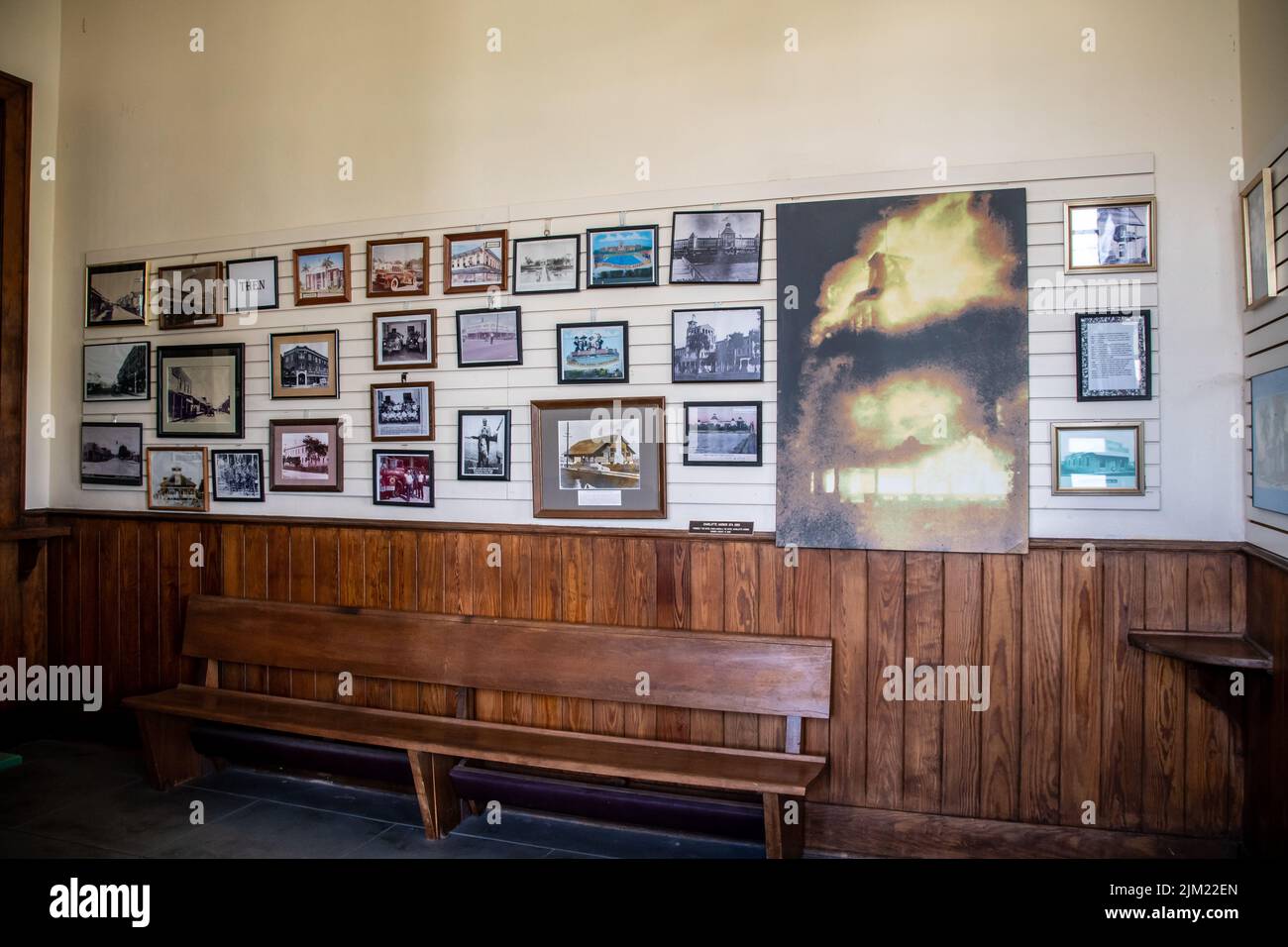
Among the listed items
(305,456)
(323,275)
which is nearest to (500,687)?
(305,456)

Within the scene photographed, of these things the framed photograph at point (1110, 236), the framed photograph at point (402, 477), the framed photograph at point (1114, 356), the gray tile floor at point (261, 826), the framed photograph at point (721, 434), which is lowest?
the gray tile floor at point (261, 826)

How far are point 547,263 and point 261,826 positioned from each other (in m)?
3.06

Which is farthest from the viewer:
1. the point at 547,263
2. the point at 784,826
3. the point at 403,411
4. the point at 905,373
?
the point at 403,411

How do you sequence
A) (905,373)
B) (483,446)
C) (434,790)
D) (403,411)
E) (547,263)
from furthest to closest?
(403,411)
(483,446)
(547,263)
(434,790)
(905,373)

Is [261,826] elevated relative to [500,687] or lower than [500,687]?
lower

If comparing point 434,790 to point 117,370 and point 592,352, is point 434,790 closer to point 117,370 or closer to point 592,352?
point 592,352

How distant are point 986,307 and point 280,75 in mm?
4111

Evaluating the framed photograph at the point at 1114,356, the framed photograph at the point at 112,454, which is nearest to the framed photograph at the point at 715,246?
the framed photograph at the point at 1114,356

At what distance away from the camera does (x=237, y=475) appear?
14.6 ft

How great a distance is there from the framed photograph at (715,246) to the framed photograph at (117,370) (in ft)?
11.4

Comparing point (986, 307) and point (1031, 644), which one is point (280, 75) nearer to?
point (986, 307)

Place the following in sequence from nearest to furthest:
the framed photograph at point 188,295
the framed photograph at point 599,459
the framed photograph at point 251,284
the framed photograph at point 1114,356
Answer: the framed photograph at point 1114,356 < the framed photograph at point 599,459 < the framed photograph at point 251,284 < the framed photograph at point 188,295

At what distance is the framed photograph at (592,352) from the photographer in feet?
11.9

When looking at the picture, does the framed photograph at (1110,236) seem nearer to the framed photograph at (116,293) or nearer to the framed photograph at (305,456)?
the framed photograph at (305,456)
